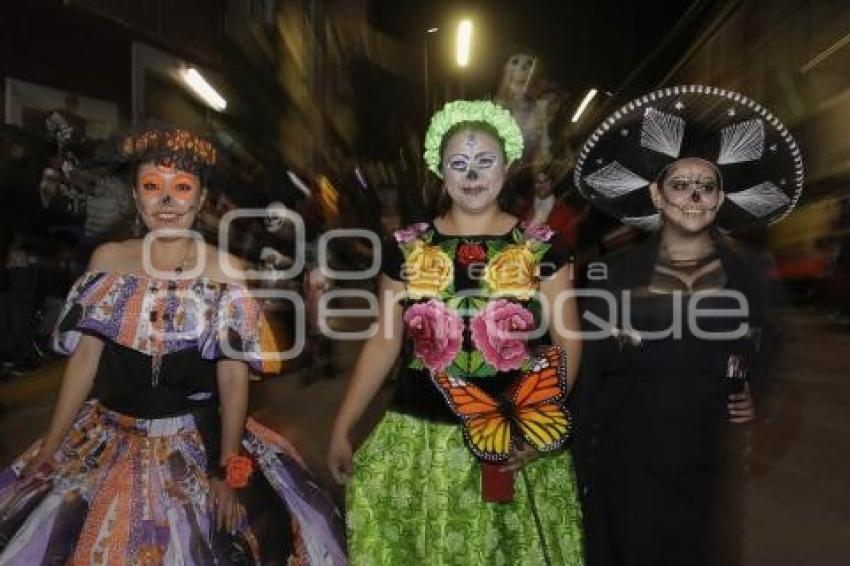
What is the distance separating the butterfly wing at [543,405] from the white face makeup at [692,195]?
25.8 inches

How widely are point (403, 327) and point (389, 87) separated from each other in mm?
13047

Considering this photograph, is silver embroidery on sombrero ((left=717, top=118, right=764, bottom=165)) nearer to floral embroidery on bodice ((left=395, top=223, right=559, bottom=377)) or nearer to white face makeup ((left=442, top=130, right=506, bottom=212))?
floral embroidery on bodice ((left=395, top=223, right=559, bottom=377))

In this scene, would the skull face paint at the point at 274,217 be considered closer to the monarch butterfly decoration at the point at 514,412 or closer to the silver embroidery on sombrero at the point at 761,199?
the monarch butterfly decoration at the point at 514,412

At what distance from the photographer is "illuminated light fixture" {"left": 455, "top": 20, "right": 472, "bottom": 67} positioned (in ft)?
32.9

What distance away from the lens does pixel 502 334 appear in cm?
266

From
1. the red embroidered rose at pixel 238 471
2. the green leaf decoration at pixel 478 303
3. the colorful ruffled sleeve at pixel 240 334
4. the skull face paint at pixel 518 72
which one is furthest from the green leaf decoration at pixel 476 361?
the skull face paint at pixel 518 72

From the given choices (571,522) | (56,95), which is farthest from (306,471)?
(56,95)

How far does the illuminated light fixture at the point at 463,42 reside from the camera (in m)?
10.0

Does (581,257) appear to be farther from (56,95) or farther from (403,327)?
(56,95)

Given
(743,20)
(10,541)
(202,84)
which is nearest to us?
(10,541)

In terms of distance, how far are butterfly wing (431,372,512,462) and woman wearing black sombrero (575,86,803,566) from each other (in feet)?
1.73

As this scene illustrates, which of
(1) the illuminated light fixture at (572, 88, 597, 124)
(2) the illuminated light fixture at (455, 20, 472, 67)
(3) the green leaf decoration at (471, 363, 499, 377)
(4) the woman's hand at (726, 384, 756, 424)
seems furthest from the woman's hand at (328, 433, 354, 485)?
(2) the illuminated light fixture at (455, 20, 472, 67)

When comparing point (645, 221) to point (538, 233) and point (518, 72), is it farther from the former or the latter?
point (518, 72)

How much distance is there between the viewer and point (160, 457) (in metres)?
2.61
